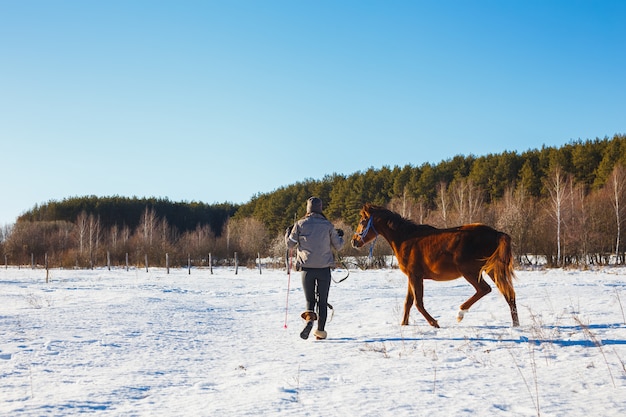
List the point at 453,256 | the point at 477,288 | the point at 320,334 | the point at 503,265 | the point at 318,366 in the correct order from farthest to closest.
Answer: the point at 453,256, the point at 477,288, the point at 503,265, the point at 320,334, the point at 318,366

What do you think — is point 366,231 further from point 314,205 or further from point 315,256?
point 315,256

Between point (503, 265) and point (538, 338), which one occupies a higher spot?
point (503, 265)

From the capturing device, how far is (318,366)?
15.9 feet

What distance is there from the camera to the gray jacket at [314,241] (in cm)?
681

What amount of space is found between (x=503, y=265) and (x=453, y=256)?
2.22 feet

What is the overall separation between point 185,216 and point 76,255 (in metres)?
53.8

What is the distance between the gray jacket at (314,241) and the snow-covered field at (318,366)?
1018 millimetres

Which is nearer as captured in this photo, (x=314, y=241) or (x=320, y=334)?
(x=320, y=334)

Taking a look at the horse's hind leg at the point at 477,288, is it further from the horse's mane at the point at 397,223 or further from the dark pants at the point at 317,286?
the dark pants at the point at 317,286

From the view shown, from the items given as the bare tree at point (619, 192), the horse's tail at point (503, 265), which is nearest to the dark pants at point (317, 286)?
the horse's tail at point (503, 265)

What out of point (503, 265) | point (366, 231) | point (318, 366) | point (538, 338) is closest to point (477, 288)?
point (503, 265)

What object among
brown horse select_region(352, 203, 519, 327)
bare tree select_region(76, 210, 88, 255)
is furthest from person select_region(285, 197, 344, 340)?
bare tree select_region(76, 210, 88, 255)

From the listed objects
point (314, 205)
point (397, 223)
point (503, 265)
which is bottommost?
point (503, 265)

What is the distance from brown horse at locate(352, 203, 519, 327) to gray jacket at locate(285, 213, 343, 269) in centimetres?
124
